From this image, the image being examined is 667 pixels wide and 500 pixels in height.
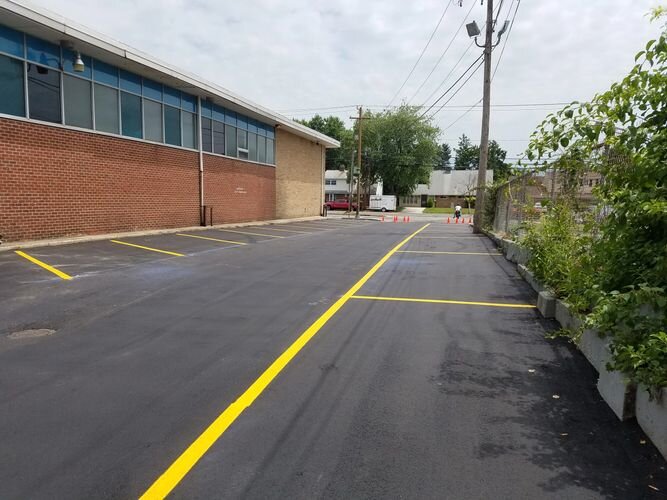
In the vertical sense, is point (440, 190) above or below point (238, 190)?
above

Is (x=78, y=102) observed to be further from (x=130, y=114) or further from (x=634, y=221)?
(x=634, y=221)

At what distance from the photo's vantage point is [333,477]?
9.70 ft

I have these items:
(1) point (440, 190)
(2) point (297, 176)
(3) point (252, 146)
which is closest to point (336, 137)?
(1) point (440, 190)

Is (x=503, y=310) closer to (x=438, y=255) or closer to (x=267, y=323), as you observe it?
(x=267, y=323)

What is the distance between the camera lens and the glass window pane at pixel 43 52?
13766 mm

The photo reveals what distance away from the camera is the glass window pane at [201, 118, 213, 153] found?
74.1 ft

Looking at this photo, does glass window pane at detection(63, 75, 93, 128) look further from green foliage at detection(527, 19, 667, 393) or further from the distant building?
the distant building

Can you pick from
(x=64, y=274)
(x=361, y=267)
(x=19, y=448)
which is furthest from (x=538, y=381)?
(x=64, y=274)

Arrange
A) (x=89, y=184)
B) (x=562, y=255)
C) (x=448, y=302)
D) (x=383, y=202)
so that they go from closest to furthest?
1. (x=562, y=255)
2. (x=448, y=302)
3. (x=89, y=184)
4. (x=383, y=202)

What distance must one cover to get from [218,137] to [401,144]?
4659 cm

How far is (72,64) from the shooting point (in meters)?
15.0

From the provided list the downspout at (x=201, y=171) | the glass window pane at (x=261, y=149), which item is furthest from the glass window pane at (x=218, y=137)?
the glass window pane at (x=261, y=149)

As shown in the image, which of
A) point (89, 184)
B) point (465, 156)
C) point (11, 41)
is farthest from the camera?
point (465, 156)

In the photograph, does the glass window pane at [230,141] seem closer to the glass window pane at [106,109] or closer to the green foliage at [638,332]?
the glass window pane at [106,109]
